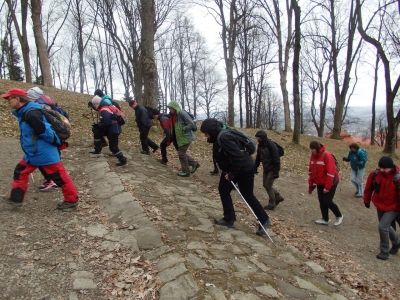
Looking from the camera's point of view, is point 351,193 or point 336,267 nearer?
point 336,267

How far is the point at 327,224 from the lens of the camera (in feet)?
22.5

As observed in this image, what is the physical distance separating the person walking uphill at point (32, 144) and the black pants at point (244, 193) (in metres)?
2.41

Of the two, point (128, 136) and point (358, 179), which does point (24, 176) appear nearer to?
point (128, 136)

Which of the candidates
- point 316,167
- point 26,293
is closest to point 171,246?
point 26,293

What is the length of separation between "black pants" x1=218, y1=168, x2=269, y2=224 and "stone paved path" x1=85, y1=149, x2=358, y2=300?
0.30m

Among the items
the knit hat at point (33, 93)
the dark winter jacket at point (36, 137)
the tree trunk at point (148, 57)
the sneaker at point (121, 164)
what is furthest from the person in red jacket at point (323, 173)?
the tree trunk at point (148, 57)

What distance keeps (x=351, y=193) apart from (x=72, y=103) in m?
12.2

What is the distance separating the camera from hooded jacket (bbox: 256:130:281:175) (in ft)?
21.7

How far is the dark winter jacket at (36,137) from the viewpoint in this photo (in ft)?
14.8

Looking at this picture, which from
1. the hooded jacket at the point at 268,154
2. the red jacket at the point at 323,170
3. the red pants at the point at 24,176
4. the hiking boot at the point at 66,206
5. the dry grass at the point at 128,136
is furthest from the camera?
the dry grass at the point at 128,136

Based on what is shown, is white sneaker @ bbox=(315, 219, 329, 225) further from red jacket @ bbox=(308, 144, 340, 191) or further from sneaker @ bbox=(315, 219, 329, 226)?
red jacket @ bbox=(308, 144, 340, 191)

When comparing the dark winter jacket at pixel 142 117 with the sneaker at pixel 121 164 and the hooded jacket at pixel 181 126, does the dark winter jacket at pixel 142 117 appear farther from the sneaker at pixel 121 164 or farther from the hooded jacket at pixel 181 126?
the sneaker at pixel 121 164

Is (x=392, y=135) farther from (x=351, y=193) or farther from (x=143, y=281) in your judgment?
(x=143, y=281)

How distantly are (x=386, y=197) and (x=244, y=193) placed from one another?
247 centimetres
